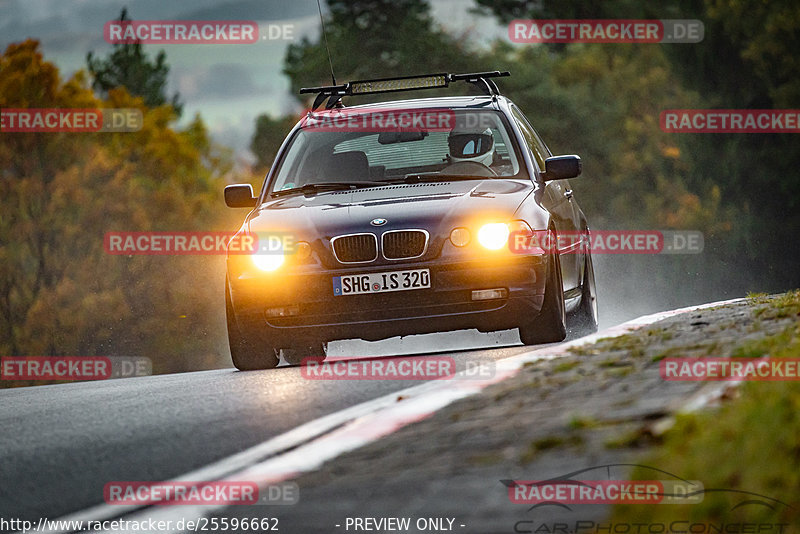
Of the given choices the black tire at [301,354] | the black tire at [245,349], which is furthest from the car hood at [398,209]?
the black tire at [301,354]

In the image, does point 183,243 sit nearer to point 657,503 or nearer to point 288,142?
point 288,142

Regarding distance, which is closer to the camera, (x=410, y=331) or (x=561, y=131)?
(x=410, y=331)

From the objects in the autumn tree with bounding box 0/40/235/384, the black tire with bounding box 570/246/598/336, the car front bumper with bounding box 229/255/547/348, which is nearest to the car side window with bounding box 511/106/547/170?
the black tire with bounding box 570/246/598/336

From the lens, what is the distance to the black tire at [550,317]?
29.7 feet

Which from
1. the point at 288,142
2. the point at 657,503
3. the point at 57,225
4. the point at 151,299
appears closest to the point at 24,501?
the point at 657,503

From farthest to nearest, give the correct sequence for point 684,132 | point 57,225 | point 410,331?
point 57,225, point 684,132, point 410,331

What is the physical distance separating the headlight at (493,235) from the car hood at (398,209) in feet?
0.16

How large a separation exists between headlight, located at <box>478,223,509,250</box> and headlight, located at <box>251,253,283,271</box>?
1328mm

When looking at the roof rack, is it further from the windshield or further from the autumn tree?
the autumn tree

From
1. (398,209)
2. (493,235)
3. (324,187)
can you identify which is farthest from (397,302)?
(324,187)

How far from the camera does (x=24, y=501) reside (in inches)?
219

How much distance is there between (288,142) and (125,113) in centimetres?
4485

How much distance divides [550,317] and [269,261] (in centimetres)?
192

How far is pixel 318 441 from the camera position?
18.7ft
